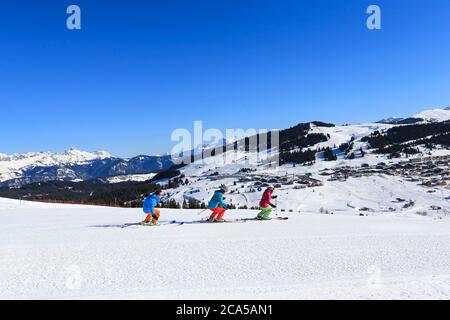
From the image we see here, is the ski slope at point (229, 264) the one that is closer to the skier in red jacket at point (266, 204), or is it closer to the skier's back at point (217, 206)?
the skier's back at point (217, 206)

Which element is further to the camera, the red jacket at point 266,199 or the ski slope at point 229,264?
the red jacket at point 266,199

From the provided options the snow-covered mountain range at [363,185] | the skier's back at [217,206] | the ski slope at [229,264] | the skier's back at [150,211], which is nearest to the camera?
the ski slope at [229,264]

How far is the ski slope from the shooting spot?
274 inches

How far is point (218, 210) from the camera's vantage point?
18172 mm

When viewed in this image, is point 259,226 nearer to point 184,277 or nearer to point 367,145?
point 184,277

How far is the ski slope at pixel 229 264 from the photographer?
6.95 m

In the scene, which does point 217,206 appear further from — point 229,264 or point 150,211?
point 229,264

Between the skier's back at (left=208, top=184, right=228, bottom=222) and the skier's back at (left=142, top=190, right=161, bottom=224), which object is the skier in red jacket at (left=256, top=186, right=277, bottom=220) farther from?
the skier's back at (left=142, top=190, right=161, bottom=224)

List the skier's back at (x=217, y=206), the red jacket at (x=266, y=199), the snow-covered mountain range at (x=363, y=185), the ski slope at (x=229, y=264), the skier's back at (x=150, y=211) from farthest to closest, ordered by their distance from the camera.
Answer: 1. the snow-covered mountain range at (x=363, y=185)
2. the red jacket at (x=266, y=199)
3. the skier's back at (x=217, y=206)
4. the skier's back at (x=150, y=211)
5. the ski slope at (x=229, y=264)

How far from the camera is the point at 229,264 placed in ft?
29.5

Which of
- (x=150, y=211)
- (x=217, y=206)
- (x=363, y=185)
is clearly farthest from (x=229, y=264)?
(x=363, y=185)

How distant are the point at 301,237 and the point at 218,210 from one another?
6.18 meters

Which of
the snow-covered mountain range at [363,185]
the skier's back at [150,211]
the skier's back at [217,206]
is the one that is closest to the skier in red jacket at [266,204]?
the skier's back at [217,206]
